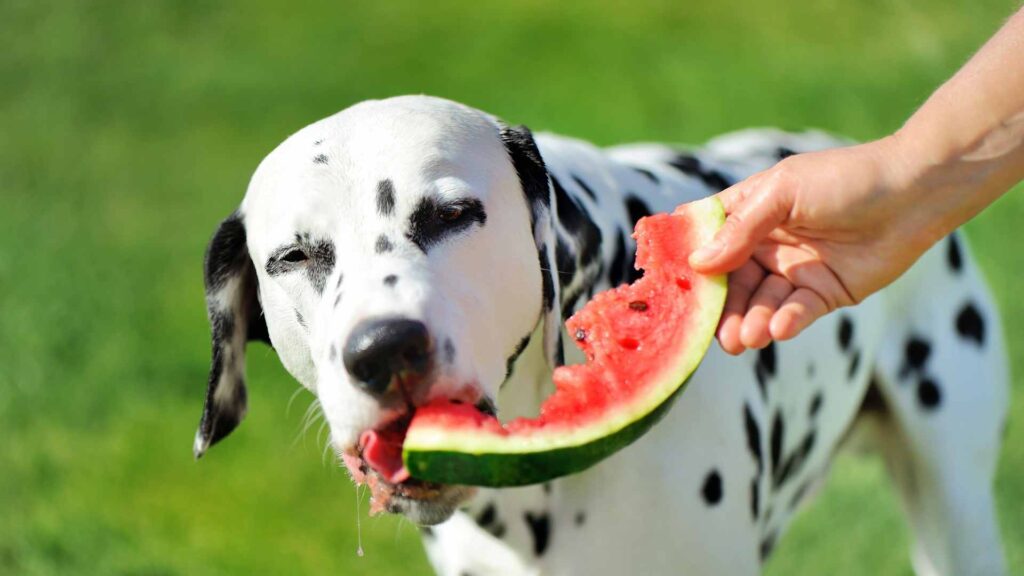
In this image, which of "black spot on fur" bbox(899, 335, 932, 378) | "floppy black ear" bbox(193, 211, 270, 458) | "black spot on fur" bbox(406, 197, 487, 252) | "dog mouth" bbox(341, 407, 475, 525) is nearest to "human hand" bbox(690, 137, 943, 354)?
"black spot on fur" bbox(406, 197, 487, 252)

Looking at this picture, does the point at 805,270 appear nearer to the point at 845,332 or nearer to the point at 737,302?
the point at 737,302

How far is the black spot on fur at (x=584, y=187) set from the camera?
3.74 metres

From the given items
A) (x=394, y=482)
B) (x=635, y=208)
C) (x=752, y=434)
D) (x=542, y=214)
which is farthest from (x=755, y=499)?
(x=394, y=482)

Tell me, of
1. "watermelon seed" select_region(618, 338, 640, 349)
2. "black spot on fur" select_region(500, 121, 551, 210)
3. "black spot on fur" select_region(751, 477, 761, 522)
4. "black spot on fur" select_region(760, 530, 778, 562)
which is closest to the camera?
"watermelon seed" select_region(618, 338, 640, 349)

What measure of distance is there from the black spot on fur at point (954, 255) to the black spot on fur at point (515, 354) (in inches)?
91.4

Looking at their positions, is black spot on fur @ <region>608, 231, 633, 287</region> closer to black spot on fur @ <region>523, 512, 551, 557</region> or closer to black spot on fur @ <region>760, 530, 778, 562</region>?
black spot on fur @ <region>523, 512, 551, 557</region>

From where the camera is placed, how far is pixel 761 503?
3939 millimetres

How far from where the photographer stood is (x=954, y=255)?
4977 mm

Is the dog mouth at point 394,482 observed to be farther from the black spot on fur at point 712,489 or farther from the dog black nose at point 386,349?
the black spot on fur at point 712,489

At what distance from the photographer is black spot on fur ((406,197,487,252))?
308 cm

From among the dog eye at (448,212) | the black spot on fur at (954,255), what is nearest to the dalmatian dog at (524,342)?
the dog eye at (448,212)

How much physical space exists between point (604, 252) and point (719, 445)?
654mm

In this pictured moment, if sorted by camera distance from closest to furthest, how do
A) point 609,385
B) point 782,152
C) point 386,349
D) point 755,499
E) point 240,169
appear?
point 386,349
point 609,385
point 755,499
point 782,152
point 240,169

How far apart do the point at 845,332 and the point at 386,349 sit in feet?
7.17
